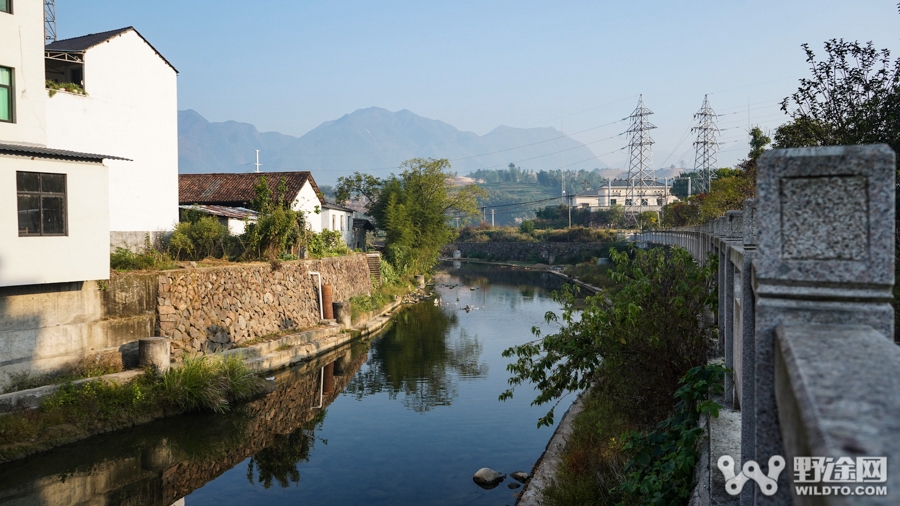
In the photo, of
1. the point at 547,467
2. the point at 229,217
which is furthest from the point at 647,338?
the point at 229,217

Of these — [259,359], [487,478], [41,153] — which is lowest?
[487,478]

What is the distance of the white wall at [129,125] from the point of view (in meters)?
20.7

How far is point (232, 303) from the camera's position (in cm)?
2030

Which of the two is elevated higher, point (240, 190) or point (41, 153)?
point (240, 190)

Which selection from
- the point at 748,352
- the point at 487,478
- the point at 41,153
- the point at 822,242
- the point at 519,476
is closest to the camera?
the point at 822,242

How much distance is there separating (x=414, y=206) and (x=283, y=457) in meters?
35.6

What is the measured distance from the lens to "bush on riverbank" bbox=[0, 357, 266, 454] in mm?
12188

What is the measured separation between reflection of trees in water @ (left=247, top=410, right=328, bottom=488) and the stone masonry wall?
179 inches

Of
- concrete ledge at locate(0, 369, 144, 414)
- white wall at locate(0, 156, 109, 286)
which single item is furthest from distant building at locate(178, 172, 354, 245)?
concrete ledge at locate(0, 369, 144, 414)

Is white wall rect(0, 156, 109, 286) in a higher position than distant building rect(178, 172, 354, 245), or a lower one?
lower

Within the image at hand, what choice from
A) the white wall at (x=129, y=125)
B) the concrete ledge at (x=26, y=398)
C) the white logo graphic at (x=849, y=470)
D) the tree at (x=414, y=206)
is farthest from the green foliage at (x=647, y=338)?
the tree at (x=414, y=206)

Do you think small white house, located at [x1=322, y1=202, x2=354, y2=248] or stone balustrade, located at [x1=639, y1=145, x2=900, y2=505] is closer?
stone balustrade, located at [x1=639, y1=145, x2=900, y2=505]

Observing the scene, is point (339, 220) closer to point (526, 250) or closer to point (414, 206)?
point (414, 206)

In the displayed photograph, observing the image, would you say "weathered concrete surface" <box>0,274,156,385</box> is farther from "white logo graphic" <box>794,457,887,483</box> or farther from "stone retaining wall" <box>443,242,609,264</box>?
"stone retaining wall" <box>443,242,609,264</box>
